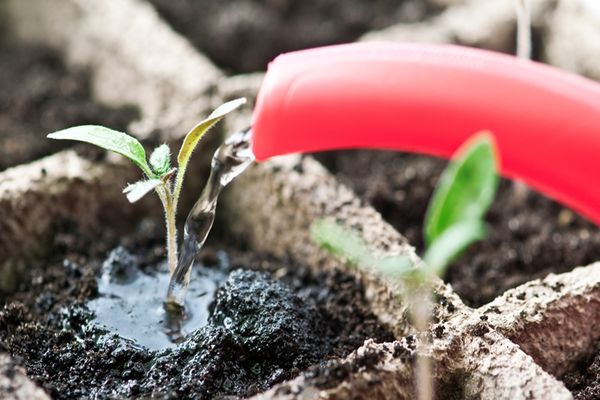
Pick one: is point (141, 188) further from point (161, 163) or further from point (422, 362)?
point (422, 362)

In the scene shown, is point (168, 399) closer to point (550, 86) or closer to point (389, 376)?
point (389, 376)

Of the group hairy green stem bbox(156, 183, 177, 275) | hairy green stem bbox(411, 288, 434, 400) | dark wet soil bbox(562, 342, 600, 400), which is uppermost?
dark wet soil bbox(562, 342, 600, 400)

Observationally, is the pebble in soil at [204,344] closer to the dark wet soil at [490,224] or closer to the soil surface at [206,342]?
the soil surface at [206,342]

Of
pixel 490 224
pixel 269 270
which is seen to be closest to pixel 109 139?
pixel 269 270

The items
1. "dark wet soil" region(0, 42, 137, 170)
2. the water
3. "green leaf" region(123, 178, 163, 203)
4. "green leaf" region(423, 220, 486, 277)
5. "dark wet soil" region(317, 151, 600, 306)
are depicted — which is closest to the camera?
"green leaf" region(423, 220, 486, 277)

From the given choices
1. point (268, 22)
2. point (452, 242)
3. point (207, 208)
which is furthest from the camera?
point (268, 22)

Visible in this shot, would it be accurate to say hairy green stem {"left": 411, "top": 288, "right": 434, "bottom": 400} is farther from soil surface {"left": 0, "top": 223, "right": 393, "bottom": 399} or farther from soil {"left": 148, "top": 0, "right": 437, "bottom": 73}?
soil {"left": 148, "top": 0, "right": 437, "bottom": 73}

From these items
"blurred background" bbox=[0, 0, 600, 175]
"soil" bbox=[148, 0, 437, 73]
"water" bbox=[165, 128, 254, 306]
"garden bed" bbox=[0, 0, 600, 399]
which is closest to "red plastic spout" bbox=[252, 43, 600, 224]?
"water" bbox=[165, 128, 254, 306]
